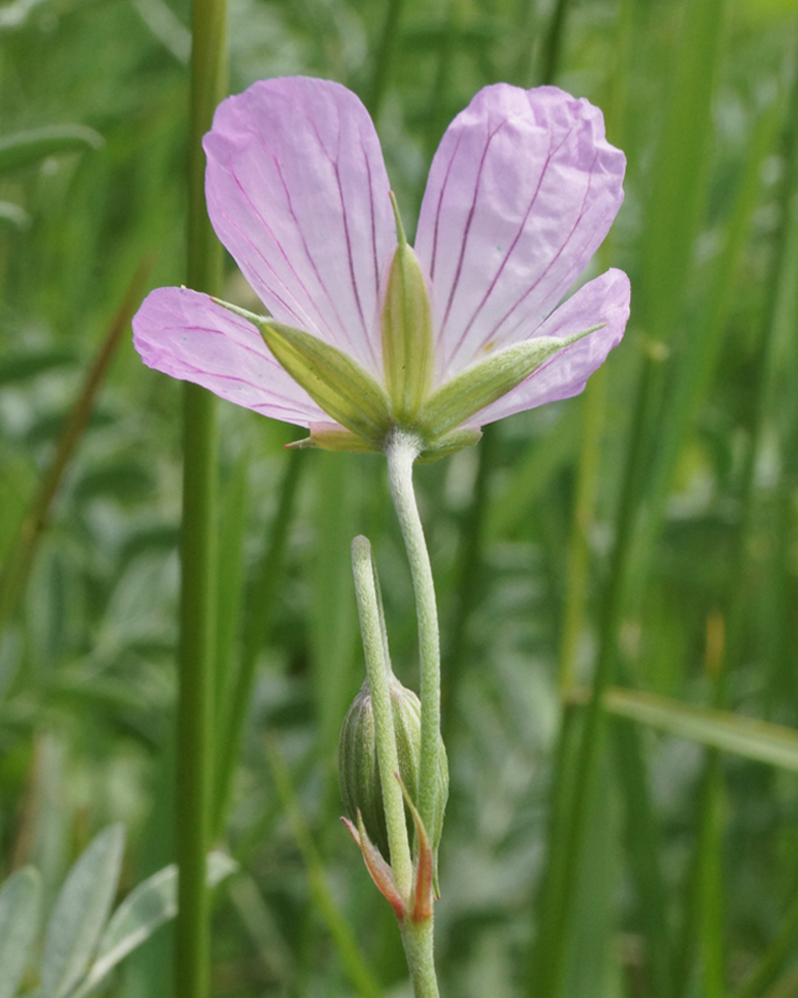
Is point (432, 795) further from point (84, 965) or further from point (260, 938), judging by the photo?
point (260, 938)

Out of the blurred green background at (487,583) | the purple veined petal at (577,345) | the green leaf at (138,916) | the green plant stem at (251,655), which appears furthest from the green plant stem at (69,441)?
the purple veined petal at (577,345)

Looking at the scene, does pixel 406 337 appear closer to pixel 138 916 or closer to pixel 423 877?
pixel 423 877

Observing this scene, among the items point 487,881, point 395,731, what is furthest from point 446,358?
point 487,881

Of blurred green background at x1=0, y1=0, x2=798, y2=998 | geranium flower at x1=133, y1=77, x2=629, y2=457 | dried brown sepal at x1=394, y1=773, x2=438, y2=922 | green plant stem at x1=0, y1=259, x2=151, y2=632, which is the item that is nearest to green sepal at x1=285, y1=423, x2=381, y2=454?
geranium flower at x1=133, y1=77, x2=629, y2=457

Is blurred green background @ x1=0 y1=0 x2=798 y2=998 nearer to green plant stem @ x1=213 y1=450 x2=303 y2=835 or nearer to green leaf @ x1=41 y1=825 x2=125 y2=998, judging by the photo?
green plant stem @ x1=213 y1=450 x2=303 y2=835

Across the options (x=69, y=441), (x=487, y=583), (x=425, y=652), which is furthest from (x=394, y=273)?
(x=487, y=583)
